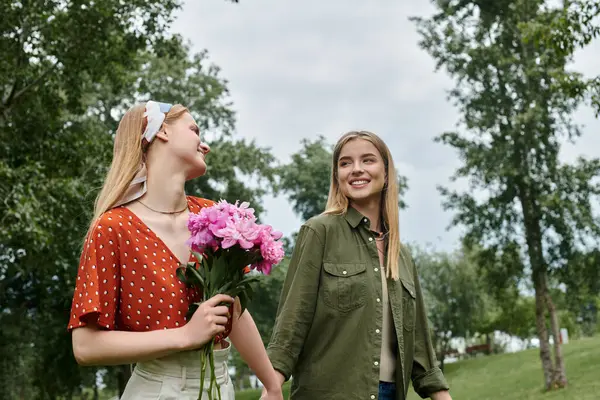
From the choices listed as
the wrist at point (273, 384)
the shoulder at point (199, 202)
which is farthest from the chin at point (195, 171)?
the wrist at point (273, 384)

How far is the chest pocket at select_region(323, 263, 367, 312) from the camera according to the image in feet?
12.9

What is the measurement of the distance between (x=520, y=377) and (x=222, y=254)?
30339 mm

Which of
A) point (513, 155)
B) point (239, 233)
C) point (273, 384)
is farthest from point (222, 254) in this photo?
point (513, 155)

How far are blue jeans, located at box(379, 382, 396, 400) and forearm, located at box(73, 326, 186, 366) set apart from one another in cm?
167

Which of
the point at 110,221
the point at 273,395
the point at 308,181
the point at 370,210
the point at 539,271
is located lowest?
the point at 273,395

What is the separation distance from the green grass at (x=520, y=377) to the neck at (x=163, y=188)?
20584 mm

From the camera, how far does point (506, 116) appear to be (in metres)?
25.5

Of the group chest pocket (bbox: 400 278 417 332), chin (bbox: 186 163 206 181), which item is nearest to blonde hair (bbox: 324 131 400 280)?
chest pocket (bbox: 400 278 417 332)

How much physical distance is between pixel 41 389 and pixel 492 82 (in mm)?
22273

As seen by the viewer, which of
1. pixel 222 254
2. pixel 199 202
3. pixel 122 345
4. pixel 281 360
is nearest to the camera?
pixel 122 345

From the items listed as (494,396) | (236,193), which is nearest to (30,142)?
(236,193)

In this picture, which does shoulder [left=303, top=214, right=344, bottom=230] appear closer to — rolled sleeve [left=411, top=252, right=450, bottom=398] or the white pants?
rolled sleeve [left=411, top=252, right=450, bottom=398]

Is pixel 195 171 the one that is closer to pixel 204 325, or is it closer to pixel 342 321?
pixel 204 325

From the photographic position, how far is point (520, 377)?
100 feet
